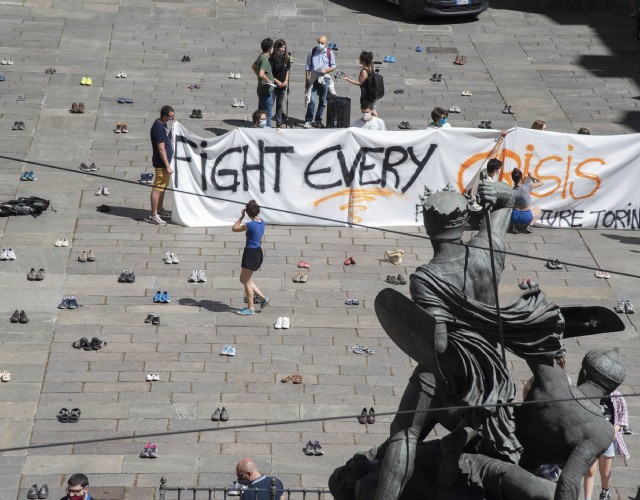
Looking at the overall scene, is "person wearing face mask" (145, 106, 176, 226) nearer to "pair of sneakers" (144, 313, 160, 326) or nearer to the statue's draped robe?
"pair of sneakers" (144, 313, 160, 326)

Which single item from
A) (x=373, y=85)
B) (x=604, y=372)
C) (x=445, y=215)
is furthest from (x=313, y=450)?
(x=373, y=85)

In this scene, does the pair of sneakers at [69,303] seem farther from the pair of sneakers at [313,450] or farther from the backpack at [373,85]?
the backpack at [373,85]

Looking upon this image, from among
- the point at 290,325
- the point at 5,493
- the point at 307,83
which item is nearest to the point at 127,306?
the point at 290,325

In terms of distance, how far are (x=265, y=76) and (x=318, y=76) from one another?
97cm

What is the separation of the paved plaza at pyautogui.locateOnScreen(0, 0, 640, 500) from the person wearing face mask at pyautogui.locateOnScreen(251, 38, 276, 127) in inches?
30.4

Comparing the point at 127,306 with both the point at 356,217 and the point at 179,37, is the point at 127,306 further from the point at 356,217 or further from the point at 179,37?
the point at 179,37

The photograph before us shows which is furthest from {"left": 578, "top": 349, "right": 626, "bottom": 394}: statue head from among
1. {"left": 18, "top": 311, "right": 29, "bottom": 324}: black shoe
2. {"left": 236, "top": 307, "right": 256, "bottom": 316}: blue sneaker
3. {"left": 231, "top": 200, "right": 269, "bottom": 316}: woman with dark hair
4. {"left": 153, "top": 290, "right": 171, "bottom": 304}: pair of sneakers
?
{"left": 18, "top": 311, "right": 29, "bottom": 324}: black shoe

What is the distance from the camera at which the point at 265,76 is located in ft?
68.5

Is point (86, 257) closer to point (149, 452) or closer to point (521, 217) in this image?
point (149, 452)

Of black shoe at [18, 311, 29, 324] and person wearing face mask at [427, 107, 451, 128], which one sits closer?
black shoe at [18, 311, 29, 324]

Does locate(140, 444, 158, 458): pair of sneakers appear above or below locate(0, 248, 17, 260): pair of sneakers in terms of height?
above

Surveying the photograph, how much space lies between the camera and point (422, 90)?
2347cm

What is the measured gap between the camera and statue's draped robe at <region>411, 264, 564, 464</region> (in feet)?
27.4

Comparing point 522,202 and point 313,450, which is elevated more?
point 313,450
